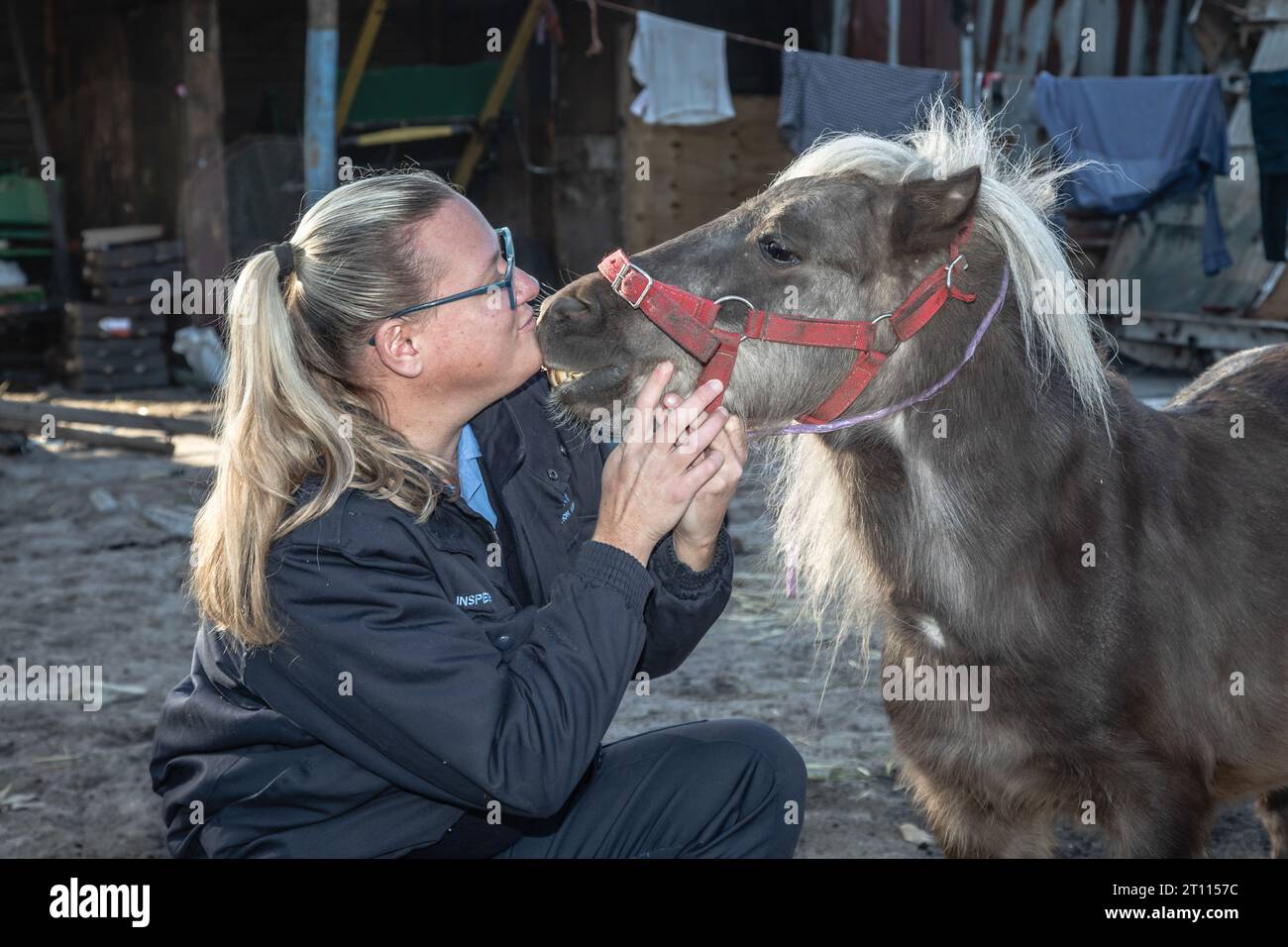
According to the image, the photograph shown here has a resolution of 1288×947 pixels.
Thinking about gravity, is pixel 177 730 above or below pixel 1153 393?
Result: above

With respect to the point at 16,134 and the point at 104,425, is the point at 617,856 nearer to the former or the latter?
the point at 104,425

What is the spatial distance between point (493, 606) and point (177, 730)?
2.03 ft

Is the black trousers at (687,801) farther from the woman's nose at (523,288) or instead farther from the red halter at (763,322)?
the woman's nose at (523,288)

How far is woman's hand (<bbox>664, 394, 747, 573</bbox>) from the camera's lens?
2.36m

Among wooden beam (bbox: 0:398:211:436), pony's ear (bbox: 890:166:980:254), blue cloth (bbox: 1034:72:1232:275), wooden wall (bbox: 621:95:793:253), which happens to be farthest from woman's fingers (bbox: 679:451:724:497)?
wooden wall (bbox: 621:95:793:253)

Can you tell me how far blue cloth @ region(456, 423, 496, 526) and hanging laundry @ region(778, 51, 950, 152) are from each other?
728 cm

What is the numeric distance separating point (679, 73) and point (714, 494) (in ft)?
29.9

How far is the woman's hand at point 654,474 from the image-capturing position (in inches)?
87.0

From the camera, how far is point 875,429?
2752 mm

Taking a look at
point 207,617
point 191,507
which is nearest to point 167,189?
point 191,507

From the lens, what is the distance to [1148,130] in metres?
9.44

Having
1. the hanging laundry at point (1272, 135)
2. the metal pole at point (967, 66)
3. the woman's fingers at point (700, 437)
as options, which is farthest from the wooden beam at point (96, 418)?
the hanging laundry at point (1272, 135)

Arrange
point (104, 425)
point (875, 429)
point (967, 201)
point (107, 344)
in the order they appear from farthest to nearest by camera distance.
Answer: point (107, 344) → point (104, 425) → point (875, 429) → point (967, 201)

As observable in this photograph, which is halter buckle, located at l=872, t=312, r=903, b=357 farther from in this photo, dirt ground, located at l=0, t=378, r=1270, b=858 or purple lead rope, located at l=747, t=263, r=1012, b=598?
dirt ground, located at l=0, t=378, r=1270, b=858
